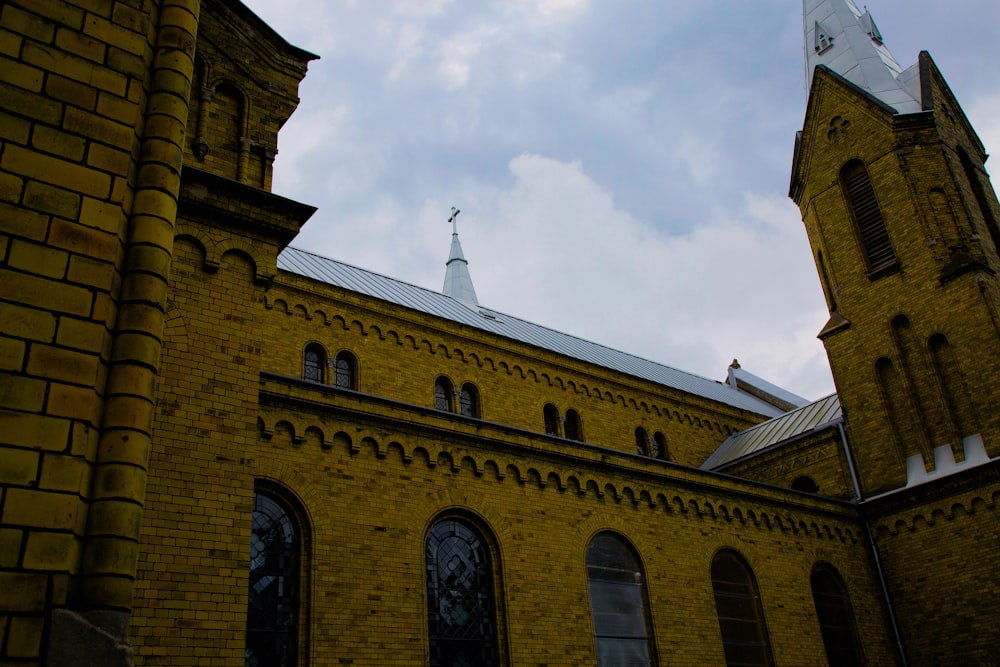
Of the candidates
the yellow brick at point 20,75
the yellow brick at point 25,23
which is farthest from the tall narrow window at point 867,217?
the yellow brick at point 20,75

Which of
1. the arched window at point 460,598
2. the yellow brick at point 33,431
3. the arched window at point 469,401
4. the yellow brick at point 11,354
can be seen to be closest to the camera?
the yellow brick at point 33,431

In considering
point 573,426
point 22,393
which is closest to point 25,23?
point 22,393

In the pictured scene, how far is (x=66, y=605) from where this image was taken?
484cm

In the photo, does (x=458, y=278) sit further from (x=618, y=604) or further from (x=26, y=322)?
(x=26, y=322)

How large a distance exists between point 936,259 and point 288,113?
18.4 meters

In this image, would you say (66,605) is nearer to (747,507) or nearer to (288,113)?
(288,113)

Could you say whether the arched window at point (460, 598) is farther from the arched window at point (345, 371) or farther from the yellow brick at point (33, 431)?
the yellow brick at point (33, 431)

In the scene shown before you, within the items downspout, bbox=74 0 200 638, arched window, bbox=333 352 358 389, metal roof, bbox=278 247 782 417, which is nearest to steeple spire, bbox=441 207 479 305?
metal roof, bbox=278 247 782 417

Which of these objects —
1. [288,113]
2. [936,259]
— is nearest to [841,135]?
[936,259]

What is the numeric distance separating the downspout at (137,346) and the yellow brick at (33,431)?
35 centimetres

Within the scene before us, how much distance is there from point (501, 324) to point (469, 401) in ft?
16.8

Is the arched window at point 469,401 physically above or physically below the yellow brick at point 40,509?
above

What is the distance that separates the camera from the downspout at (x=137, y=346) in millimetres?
5141

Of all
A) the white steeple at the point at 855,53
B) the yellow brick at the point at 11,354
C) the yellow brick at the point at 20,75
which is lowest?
the yellow brick at the point at 11,354
